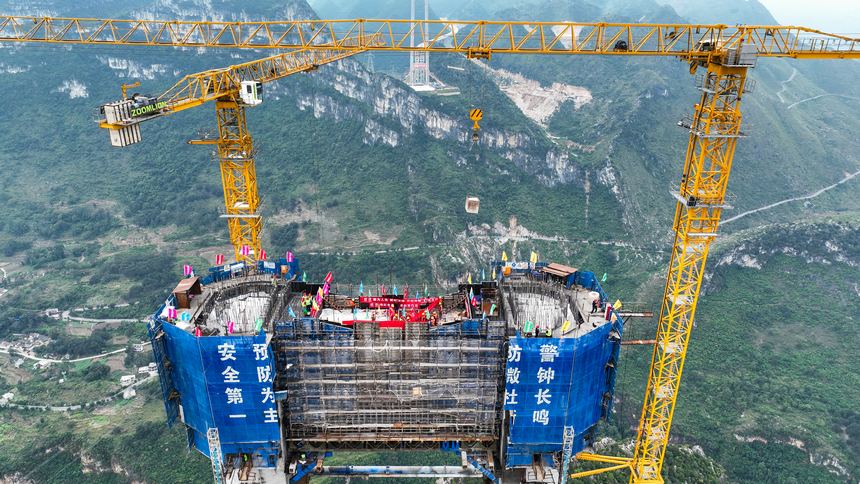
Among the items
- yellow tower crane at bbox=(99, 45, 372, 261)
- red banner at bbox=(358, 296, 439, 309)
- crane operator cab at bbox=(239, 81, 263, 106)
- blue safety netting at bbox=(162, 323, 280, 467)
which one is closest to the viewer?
blue safety netting at bbox=(162, 323, 280, 467)

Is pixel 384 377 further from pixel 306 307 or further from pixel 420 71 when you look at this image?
pixel 420 71

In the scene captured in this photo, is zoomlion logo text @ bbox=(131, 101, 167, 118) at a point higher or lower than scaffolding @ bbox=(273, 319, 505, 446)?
higher

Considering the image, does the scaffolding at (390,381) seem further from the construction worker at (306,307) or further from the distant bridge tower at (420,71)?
the distant bridge tower at (420,71)

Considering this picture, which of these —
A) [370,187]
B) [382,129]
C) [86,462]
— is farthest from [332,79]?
[86,462]

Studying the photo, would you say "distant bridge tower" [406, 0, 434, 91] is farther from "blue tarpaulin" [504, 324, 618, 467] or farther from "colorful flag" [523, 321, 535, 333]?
"colorful flag" [523, 321, 535, 333]

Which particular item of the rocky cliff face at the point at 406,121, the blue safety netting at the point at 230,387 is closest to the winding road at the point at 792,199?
the rocky cliff face at the point at 406,121

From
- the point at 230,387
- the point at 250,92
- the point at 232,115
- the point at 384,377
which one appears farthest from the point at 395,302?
the point at 232,115

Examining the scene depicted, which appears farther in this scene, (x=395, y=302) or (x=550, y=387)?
(x=395, y=302)

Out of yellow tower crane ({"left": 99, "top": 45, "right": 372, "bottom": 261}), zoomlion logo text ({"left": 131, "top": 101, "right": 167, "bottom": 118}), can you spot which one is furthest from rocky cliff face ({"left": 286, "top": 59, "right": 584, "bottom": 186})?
zoomlion logo text ({"left": 131, "top": 101, "right": 167, "bottom": 118})

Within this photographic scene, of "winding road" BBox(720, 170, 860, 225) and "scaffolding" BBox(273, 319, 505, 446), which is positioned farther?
"winding road" BBox(720, 170, 860, 225)
